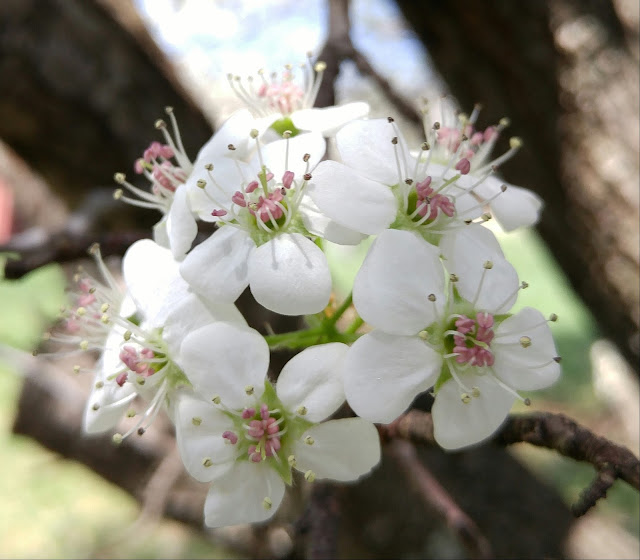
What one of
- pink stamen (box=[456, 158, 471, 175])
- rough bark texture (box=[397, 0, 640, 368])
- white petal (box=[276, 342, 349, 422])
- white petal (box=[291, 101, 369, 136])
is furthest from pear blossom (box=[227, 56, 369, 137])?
rough bark texture (box=[397, 0, 640, 368])

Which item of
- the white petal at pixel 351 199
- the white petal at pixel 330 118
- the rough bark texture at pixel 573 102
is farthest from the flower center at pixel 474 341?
the rough bark texture at pixel 573 102

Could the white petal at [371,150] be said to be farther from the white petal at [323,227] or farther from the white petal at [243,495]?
the white petal at [243,495]

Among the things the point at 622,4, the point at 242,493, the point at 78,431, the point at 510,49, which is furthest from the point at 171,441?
the point at 622,4

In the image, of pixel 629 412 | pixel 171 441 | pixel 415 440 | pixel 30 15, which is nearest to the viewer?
pixel 415 440

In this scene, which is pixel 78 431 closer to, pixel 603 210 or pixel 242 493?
pixel 242 493

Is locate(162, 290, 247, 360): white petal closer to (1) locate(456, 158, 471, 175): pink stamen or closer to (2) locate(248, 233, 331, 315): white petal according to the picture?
(2) locate(248, 233, 331, 315): white petal

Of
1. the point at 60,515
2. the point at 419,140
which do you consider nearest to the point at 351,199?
the point at 419,140
